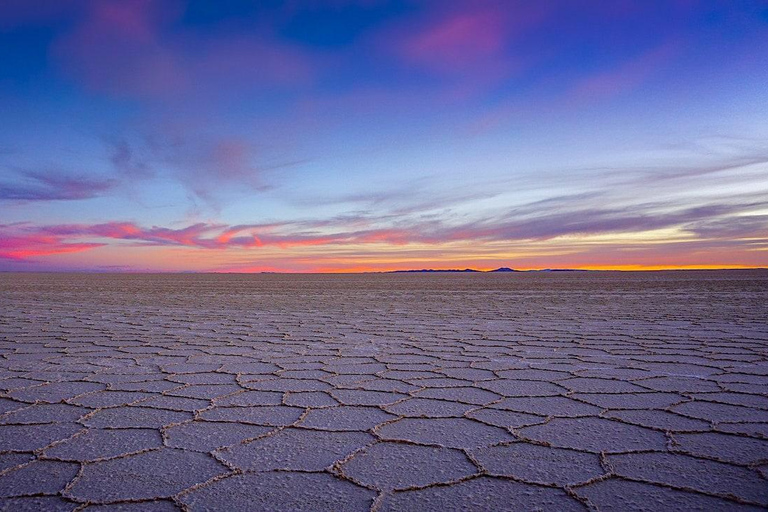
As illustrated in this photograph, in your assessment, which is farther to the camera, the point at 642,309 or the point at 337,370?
the point at 642,309

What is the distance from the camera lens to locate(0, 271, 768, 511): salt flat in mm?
1343

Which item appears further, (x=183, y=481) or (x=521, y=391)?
(x=521, y=391)

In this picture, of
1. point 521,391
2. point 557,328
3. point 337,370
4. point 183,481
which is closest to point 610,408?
point 521,391

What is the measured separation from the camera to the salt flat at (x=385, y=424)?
134 cm

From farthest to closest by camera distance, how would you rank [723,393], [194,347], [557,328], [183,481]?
[557,328] → [194,347] → [723,393] → [183,481]

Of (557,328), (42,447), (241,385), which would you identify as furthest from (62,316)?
(557,328)

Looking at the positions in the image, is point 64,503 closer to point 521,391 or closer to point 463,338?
point 521,391

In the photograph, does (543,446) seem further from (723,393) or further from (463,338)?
(463,338)

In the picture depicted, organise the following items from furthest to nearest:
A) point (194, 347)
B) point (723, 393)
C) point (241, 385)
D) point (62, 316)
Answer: point (62, 316) < point (194, 347) < point (241, 385) < point (723, 393)

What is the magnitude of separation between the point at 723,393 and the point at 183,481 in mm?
2264

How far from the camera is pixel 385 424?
74.8 inches

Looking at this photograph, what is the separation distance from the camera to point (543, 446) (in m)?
1.67

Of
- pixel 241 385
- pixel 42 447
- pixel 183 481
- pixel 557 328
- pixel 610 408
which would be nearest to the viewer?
pixel 183 481

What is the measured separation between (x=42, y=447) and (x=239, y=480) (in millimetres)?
730
